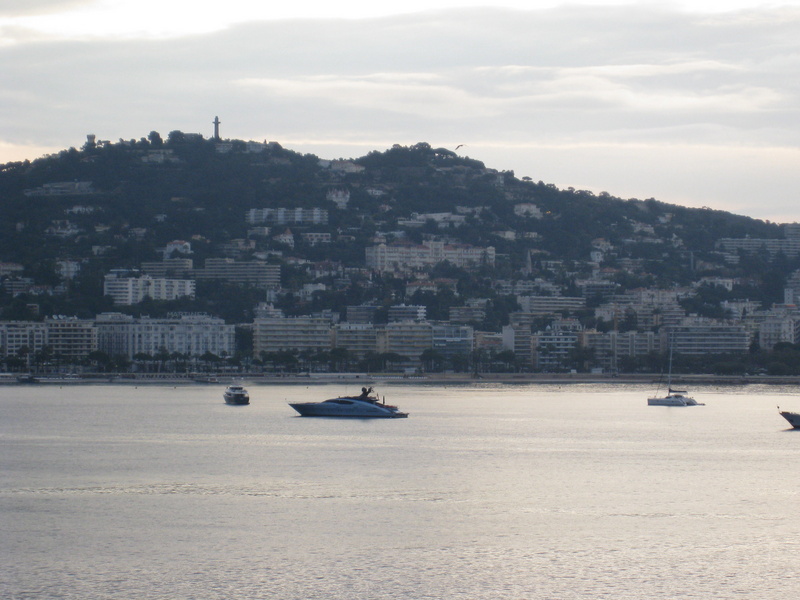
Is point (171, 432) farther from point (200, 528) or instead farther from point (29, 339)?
point (29, 339)

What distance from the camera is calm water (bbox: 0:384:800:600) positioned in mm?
22469

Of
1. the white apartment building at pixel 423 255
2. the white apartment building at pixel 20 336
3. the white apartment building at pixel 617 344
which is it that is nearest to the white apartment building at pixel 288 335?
the white apartment building at pixel 20 336

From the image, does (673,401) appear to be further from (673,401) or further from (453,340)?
(453,340)

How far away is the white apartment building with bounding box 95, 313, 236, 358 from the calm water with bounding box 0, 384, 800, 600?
57.3 m

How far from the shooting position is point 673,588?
871 inches

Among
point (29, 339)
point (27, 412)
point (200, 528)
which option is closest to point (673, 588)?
point (200, 528)

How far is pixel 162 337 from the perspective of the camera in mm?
107812

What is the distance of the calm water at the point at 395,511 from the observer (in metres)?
22.5

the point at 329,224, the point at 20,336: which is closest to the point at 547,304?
the point at 329,224

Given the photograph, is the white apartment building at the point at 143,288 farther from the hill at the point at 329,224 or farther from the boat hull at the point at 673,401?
the boat hull at the point at 673,401

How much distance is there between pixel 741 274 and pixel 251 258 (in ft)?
169

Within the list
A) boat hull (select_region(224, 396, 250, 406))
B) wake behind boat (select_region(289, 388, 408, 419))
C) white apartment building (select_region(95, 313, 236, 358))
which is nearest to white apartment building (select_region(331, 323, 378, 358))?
white apartment building (select_region(95, 313, 236, 358))

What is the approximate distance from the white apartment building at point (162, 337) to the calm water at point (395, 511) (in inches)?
2256

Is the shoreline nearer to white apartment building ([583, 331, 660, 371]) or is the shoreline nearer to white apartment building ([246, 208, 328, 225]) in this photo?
white apartment building ([583, 331, 660, 371])
